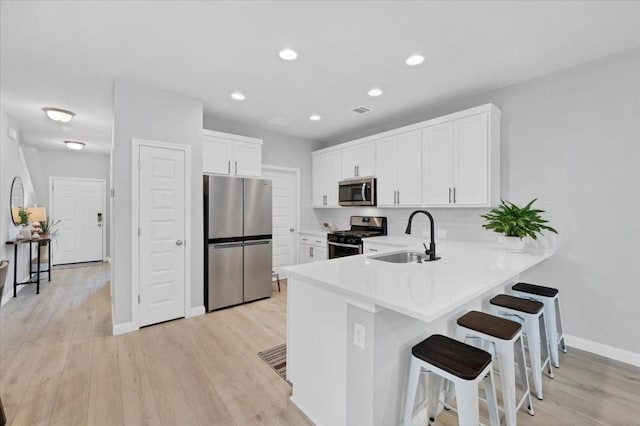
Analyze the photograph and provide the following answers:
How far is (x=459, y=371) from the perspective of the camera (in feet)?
4.20

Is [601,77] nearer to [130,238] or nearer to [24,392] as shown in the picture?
[130,238]

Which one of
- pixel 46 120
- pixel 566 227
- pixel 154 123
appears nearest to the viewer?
pixel 566 227

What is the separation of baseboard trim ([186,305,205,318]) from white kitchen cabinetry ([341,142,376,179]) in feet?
9.68

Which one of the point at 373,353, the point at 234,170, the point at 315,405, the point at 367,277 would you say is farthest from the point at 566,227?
the point at 234,170

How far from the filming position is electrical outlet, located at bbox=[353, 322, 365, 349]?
142cm

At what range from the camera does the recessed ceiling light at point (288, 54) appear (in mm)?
2482

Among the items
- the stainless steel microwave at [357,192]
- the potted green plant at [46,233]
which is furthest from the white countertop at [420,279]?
the potted green plant at [46,233]

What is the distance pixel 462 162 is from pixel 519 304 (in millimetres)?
1784

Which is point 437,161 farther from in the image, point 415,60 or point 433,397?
point 433,397

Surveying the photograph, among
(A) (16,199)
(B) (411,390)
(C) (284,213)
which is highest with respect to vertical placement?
(A) (16,199)

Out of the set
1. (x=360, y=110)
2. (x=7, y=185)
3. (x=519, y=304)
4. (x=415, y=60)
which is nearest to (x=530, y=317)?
(x=519, y=304)

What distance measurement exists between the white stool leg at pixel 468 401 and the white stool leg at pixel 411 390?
0.21m

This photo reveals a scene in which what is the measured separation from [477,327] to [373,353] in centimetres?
73

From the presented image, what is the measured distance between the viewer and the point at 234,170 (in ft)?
13.8
